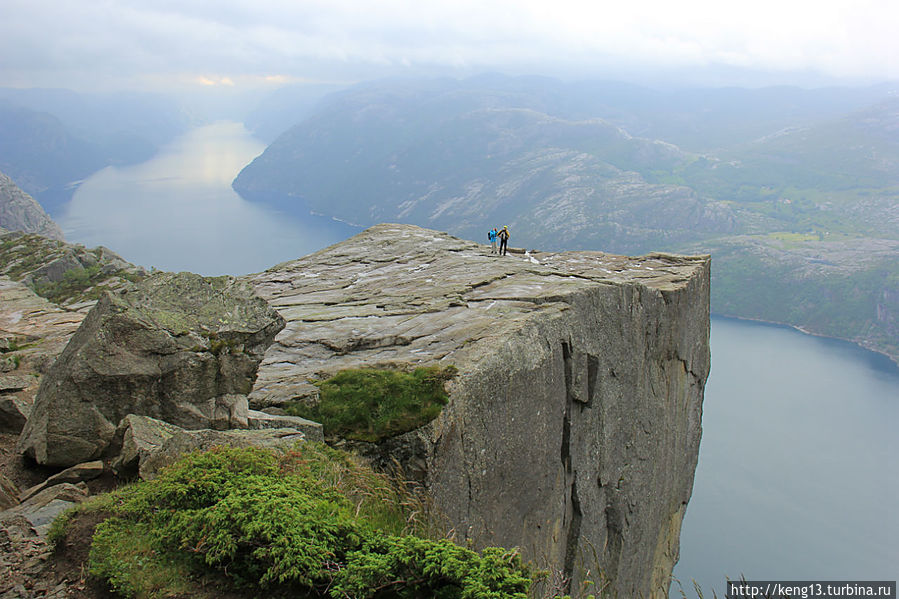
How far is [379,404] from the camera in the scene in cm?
1301

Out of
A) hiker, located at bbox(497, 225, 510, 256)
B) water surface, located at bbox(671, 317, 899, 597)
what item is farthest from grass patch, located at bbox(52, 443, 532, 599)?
water surface, located at bbox(671, 317, 899, 597)

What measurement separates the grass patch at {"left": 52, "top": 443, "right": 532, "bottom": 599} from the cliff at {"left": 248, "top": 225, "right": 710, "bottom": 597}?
3109 millimetres

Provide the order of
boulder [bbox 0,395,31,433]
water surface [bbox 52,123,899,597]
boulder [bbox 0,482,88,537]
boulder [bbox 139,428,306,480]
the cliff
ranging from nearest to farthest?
boulder [bbox 0,482,88,537] → boulder [bbox 139,428,306,480] → boulder [bbox 0,395,31,433] → the cliff → water surface [bbox 52,123,899,597]

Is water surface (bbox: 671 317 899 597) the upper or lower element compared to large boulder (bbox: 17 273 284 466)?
lower

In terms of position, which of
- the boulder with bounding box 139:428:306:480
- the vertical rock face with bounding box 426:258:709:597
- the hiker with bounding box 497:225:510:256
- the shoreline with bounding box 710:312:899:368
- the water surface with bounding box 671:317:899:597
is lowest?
the water surface with bounding box 671:317:899:597

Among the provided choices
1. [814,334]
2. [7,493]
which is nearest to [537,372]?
[7,493]

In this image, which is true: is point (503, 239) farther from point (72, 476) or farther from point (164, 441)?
point (72, 476)

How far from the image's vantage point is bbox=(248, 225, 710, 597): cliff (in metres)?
13.8

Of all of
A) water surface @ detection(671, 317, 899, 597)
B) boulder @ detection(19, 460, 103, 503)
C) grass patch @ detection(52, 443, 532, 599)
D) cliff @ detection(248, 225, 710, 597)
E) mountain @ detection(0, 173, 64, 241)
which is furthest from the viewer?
mountain @ detection(0, 173, 64, 241)

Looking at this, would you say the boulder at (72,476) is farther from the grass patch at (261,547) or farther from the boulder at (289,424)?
the boulder at (289,424)

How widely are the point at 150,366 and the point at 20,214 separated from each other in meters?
114

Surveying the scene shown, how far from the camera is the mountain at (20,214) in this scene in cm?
9706

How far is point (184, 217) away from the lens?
188 meters

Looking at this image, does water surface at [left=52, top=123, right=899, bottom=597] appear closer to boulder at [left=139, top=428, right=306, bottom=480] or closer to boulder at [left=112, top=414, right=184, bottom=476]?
boulder at [left=139, top=428, right=306, bottom=480]
